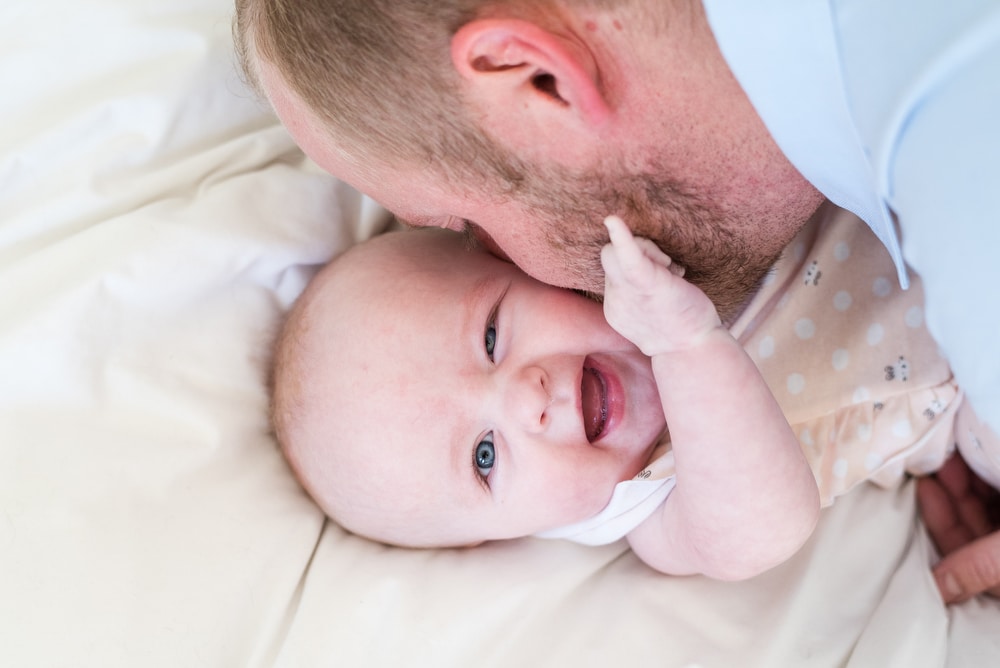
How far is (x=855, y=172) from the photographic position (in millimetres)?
990

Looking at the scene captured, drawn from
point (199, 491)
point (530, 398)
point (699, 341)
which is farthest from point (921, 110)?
point (199, 491)

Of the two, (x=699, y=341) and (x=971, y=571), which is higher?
(x=699, y=341)

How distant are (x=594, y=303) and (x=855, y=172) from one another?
532 mm

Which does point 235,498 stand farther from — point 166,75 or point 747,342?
point 747,342

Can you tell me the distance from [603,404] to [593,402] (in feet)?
0.05

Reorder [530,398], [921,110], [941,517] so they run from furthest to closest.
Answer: [941,517], [530,398], [921,110]

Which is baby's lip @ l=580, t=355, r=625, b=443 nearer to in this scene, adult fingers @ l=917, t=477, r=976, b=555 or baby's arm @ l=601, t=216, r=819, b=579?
baby's arm @ l=601, t=216, r=819, b=579

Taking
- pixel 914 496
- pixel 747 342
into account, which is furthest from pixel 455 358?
pixel 914 496

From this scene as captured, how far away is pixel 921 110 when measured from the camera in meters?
0.82

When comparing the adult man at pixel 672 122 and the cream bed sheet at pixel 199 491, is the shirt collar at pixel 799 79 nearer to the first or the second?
the adult man at pixel 672 122

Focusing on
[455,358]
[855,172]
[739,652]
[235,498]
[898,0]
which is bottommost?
[235,498]

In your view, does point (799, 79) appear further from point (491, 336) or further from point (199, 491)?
point (199, 491)

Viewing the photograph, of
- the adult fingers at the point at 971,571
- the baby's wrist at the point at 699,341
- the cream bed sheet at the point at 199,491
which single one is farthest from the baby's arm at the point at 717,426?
the adult fingers at the point at 971,571

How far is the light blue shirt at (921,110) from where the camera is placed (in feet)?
2.53
